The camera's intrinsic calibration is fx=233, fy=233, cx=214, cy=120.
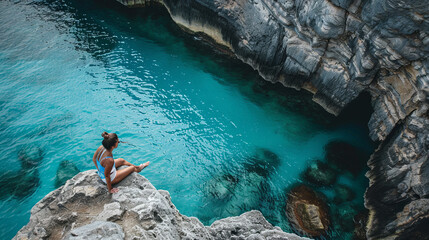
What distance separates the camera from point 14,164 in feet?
42.0

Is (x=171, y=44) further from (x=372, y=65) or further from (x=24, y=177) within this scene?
(x=372, y=65)

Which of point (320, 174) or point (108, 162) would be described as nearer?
point (108, 162)

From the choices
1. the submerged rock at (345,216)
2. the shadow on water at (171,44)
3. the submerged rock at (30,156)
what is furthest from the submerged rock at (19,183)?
the submerged rock at (345,216)

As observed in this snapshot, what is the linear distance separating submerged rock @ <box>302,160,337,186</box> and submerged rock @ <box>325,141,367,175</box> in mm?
681

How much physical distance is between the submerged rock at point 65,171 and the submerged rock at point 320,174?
42.6 feet

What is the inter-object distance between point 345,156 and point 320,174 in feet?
7.86

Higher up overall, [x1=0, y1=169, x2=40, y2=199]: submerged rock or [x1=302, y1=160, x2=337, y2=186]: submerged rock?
[x1=302, y1=160, x2=337, y2=186]: submerged rock

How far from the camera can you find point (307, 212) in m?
11.9

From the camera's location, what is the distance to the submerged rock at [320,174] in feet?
44.4

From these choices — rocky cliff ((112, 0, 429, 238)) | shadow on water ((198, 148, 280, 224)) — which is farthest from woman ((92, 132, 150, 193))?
rocky cliff ((112, 0, 429, 238))

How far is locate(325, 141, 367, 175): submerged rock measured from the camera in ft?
47.0

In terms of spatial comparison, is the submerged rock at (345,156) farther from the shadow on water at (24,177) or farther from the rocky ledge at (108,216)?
the shadow on water at (24,177)

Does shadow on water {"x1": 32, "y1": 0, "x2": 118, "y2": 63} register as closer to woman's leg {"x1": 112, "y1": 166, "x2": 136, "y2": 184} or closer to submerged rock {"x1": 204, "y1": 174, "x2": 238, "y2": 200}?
submerged rock {"x1": 204, "y1": 174, "x2": 238, "y2": 200}

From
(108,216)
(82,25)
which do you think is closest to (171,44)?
(82,25)
